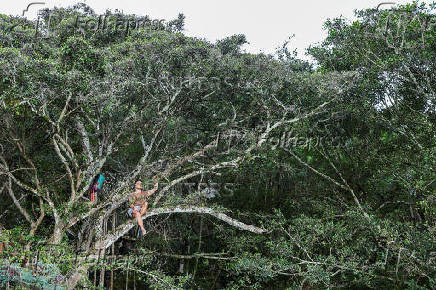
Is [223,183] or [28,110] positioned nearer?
[28,110]

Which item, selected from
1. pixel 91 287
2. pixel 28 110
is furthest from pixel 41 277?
pixel 28 110

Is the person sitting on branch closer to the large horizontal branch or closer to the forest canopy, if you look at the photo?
the large horizontal branch

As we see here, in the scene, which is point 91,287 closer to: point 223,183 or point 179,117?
point 179,117

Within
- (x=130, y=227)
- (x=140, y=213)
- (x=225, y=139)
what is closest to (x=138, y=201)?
(x=140, y=213)

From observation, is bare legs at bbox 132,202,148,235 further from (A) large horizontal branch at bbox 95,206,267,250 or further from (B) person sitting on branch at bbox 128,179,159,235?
(A) large horizontal branch at bbox 95,206,267,250

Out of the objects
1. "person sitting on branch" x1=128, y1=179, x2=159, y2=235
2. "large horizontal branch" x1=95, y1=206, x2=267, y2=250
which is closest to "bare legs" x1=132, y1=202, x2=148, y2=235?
"person sitting on branch" x1=128, y1=179, x2=159, y2=235

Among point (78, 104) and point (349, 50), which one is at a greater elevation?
point (349, 50)

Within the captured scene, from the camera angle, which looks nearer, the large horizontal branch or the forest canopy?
the forest canopy

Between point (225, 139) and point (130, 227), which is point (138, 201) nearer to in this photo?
point (130, 227)

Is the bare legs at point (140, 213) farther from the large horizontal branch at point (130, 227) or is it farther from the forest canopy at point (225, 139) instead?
the forest canopy at point (225, 139)

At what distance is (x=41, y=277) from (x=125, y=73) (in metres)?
5.68

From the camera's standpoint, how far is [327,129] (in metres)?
12.6

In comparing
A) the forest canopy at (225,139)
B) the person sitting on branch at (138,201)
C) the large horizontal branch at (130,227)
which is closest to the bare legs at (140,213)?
the person sitting on branch at (138,201)

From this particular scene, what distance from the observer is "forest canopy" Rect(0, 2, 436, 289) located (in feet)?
29.3
